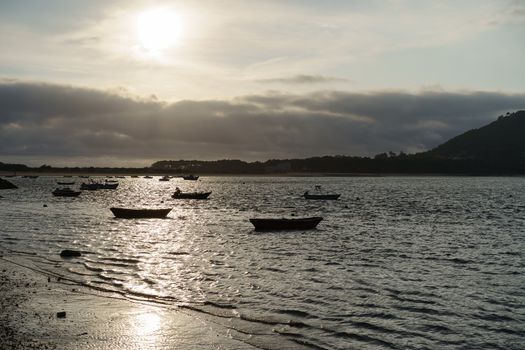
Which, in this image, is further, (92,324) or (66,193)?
(66,193)

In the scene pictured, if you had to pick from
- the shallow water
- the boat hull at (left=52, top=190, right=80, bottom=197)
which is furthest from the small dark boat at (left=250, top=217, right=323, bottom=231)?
the boat hull at (left=52, top=190, right=80, bottom=197)

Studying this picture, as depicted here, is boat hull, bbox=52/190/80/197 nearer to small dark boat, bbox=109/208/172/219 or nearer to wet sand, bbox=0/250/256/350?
small dark boat, bbox=109/208/172/219

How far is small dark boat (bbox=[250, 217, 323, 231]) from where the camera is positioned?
61250mm

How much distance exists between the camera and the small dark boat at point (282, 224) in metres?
61.2

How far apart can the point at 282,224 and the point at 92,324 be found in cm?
4147

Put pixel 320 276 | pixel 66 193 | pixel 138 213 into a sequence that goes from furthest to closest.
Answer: pixel 66 193
pixel 138 213
pixel 320 276

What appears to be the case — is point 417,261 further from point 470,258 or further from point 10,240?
point 10,240

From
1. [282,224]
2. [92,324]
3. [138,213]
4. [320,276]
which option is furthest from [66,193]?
[92,324]

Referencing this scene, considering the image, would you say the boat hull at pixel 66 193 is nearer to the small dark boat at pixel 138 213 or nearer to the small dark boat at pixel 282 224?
the small dark boat at pixel 138 213

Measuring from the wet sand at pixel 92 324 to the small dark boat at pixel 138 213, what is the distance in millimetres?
48347

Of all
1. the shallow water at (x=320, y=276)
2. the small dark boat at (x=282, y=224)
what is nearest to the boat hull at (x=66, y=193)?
the shallow water at (x=320, y=276)

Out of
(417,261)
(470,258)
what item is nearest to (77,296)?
(417,261)

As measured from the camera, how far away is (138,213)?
251 feet

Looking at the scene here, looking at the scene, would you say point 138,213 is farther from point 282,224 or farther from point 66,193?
point 66,193
